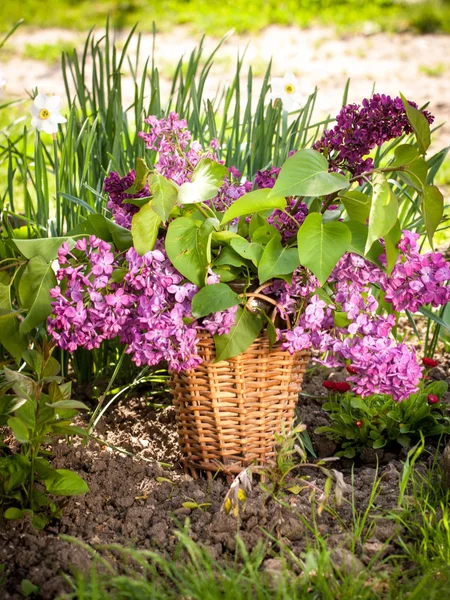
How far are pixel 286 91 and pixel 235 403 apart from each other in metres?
0.90

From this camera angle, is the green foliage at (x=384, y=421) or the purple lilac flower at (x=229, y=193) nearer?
the purple lilac flower at (x=229, y=193)

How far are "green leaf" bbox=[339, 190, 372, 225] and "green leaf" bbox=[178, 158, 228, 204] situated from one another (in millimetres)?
228

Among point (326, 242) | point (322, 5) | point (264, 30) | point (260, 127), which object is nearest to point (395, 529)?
point (326, 242)

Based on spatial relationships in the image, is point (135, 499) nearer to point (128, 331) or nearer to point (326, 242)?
point (128, 331)

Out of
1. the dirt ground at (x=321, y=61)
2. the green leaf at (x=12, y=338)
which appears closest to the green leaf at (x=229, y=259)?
the green leaf at (x=12, y=338)

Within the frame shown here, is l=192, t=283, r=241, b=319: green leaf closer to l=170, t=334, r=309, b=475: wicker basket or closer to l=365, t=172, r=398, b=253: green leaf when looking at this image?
l=170, t=334, r=309, b=475: wicker basket

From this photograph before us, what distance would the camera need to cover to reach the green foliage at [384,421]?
5.60 feet

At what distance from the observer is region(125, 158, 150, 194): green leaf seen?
52.8 inches

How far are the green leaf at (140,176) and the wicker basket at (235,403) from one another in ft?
1.00

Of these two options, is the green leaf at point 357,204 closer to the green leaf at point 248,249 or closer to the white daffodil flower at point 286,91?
the green leaf at point 248,249

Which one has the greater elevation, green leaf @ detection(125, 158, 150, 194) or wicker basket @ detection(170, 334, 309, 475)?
green leaf @ detection(125, 158, 150, 194)

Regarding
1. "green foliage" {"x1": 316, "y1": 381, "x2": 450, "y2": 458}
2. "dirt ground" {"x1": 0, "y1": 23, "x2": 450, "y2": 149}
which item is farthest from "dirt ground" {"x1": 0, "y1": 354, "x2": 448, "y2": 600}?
"dirt ground" {"x1": 0, "y1": 23, "x2": 450, "y2": 149}

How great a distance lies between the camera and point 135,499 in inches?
59.9

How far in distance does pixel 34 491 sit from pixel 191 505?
30cm
